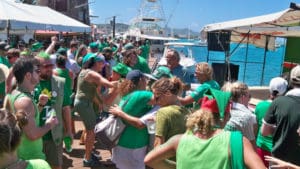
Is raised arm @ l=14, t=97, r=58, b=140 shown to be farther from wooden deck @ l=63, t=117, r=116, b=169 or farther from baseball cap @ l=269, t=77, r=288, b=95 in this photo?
wooden deck @ l=63, t=117, r=116, b=169

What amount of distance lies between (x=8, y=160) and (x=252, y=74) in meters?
18.1

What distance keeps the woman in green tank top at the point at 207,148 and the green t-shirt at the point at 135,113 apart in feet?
4.28

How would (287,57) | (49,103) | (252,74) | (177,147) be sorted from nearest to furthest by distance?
(177,147) → (49,103) → (287,57) → (252,74)

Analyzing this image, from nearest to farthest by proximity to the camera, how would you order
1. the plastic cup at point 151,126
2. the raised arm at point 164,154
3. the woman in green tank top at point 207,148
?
the woman in green tank top at point 207,148
the raised arm at point 164,154
the plastic cup at point 151,126

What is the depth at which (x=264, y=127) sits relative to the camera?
11.5 feet

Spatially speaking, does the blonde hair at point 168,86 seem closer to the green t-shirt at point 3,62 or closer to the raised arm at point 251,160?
the raised arm at point 251,160

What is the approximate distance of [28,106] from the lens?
290cm

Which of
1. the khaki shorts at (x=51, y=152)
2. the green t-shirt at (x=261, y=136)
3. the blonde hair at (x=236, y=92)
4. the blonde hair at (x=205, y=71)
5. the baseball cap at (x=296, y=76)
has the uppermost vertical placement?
the baseball cap at (x=296, y=76)

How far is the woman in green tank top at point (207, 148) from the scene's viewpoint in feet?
6.72

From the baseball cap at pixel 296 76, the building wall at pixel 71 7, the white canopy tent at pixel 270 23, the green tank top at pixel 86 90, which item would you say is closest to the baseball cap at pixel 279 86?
the baseball cap at pixel 296 76

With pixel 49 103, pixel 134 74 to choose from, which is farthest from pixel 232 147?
pixel 49 103

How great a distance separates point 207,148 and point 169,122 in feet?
3.05

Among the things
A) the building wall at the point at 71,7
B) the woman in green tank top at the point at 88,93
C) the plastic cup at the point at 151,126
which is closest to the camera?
the plastic cup at the point at 151,126

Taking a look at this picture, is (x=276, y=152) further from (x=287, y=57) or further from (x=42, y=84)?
(x=287, y=57)
